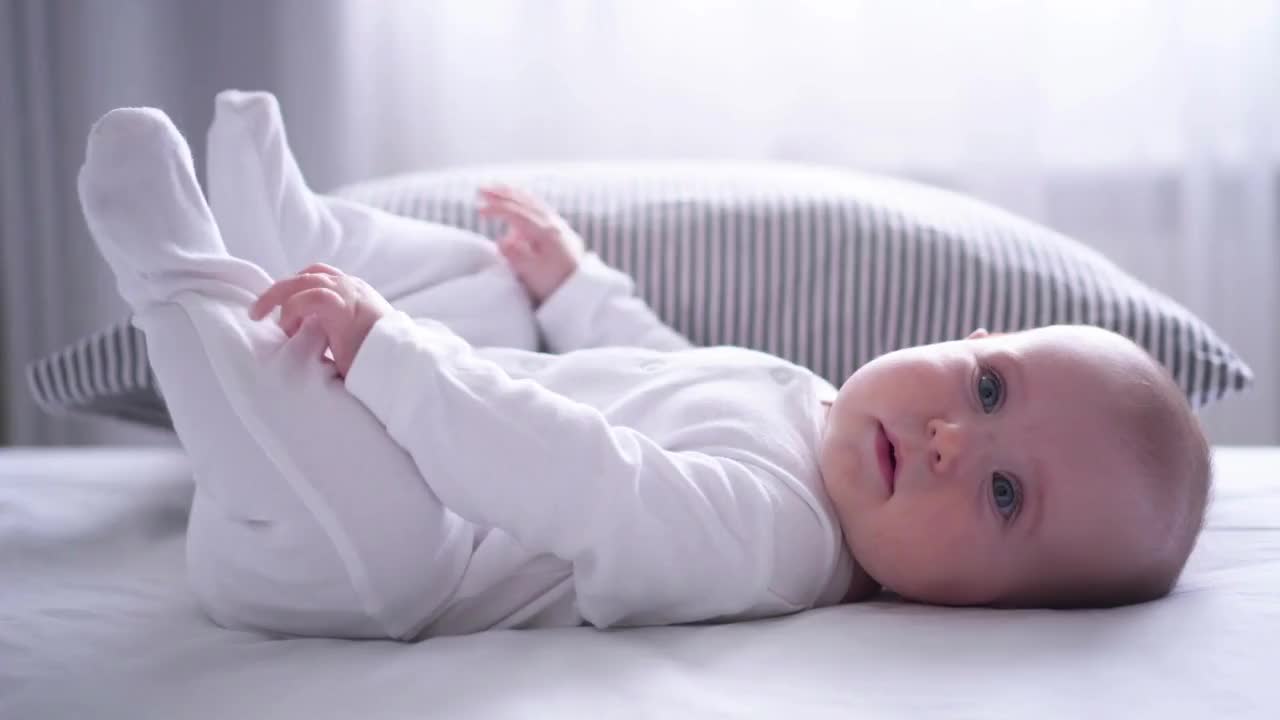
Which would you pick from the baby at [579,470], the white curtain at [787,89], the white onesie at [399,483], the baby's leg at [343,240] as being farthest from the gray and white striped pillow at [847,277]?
the white curtain at [787,89]

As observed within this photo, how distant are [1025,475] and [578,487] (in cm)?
32

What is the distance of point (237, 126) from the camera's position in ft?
3.54

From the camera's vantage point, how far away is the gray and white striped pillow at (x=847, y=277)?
1.32m

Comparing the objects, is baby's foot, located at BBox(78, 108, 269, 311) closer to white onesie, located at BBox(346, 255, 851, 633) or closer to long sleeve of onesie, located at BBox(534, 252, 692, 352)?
white onesie, located at BBox(346, 255, 851, 633)

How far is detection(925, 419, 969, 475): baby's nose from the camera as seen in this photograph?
0.91 m

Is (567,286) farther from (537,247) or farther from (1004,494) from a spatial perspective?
(1004,494)

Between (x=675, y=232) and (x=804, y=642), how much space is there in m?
0.66

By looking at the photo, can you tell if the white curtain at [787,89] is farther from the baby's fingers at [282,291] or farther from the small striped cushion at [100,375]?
the baby's fingers at [282,291]

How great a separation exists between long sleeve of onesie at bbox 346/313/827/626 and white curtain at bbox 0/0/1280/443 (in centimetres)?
131

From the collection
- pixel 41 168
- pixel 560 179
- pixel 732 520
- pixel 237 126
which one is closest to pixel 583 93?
pixel 560 179

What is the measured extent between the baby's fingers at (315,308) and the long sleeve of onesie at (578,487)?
30mm

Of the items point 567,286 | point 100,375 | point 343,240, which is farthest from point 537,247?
point 100,375

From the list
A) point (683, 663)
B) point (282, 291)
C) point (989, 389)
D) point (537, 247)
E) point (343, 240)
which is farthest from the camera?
point (537, 247)

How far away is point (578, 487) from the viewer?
2.70 feet
